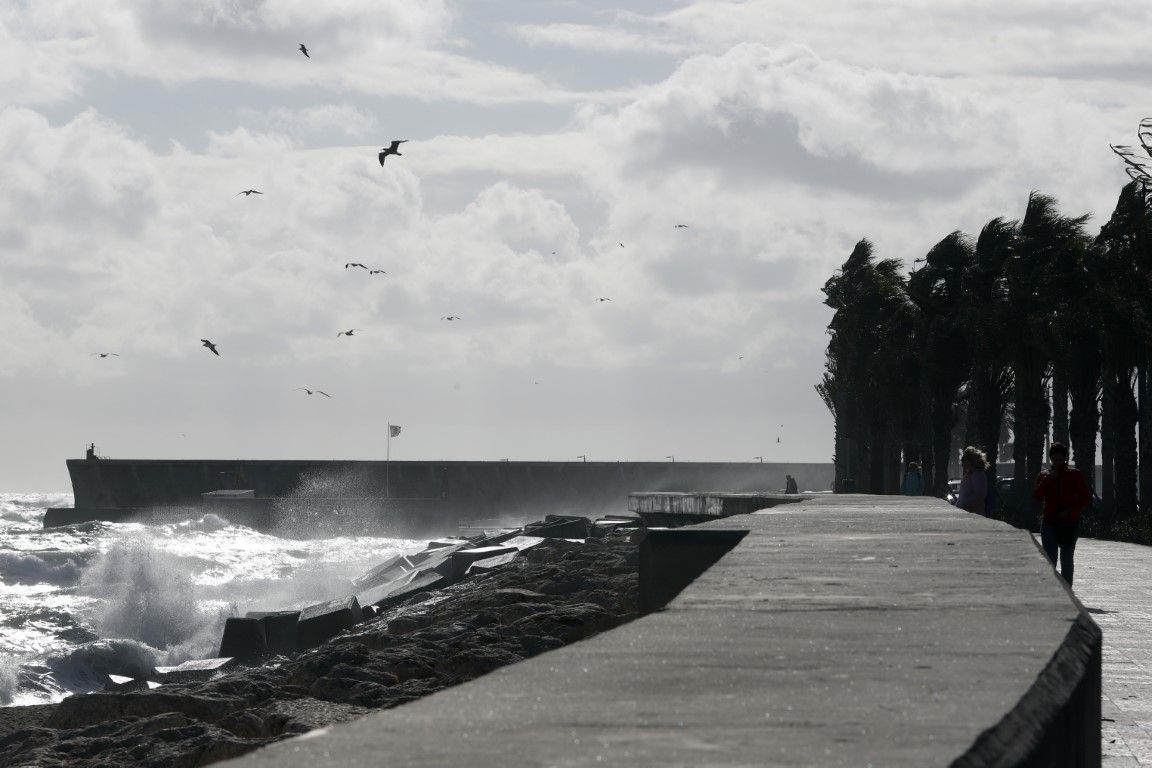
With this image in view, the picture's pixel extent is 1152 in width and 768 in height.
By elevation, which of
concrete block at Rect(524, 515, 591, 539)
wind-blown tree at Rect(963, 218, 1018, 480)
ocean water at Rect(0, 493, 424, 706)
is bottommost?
ocean water at Rect(0, 493, 424, 706)

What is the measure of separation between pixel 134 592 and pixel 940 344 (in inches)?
786

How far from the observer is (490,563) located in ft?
67.2

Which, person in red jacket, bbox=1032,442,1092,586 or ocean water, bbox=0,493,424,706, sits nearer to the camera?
person in red jacket, bbox=1032,442,1092,586

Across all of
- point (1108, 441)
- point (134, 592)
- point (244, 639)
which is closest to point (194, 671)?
point (244, 639)

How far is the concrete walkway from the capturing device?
605 cm

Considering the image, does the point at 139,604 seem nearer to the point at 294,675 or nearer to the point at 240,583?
the point at 240,583

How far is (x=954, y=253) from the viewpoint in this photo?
3588 cm

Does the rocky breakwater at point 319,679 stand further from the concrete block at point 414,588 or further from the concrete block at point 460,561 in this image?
the concrete block at point 460,561

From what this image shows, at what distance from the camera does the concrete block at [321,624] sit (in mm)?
16250

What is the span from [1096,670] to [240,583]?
38.1 meters

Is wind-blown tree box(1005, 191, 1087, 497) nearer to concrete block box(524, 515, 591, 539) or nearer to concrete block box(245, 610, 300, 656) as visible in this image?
concrete block box(524, 515, 591, 539)

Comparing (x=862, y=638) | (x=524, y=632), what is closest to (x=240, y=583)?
(x=524, y=632)

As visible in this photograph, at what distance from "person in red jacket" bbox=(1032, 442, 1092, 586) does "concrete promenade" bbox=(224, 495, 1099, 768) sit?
857 cm

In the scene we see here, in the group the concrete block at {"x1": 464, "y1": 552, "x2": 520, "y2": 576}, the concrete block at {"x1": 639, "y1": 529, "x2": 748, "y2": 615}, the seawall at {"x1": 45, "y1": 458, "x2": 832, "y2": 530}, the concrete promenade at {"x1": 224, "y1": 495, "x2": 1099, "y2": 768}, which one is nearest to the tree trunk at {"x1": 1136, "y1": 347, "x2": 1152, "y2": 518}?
the concrete block at {"x1": 464, "y1": 552, "x2": 520, "y2": 576}
